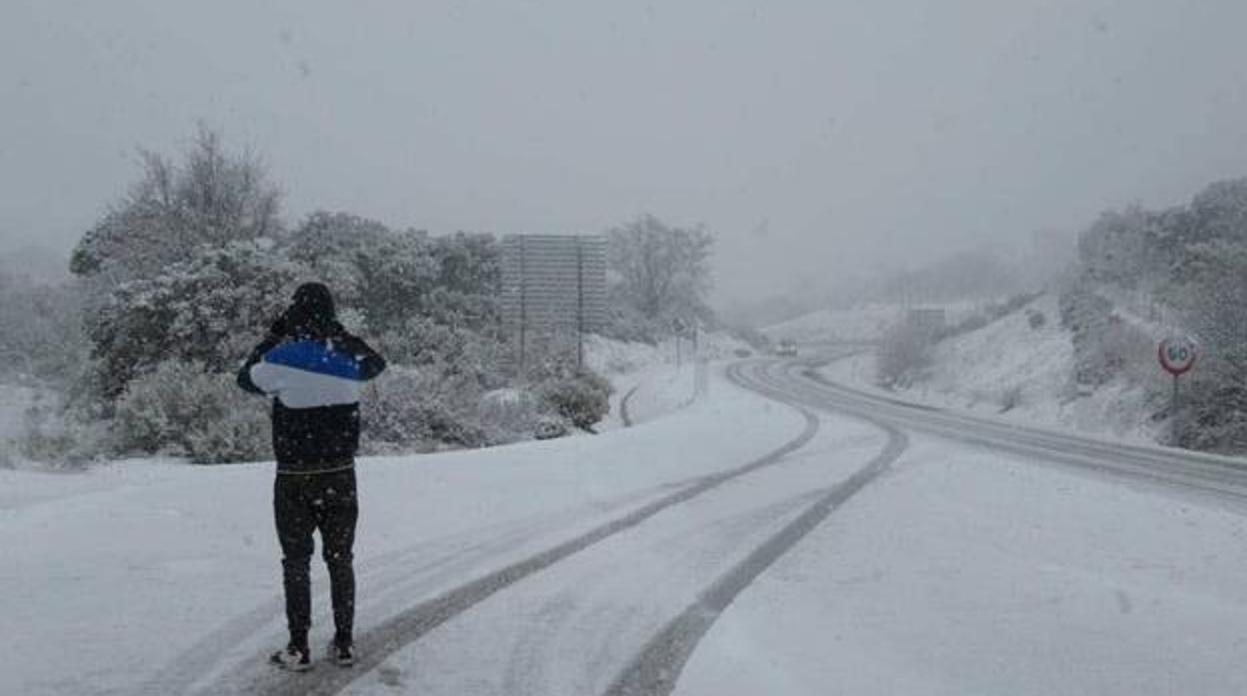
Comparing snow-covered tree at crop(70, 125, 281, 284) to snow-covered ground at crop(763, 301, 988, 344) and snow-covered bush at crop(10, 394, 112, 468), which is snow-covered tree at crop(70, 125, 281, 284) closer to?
snow-covered bush at crop(10, 394, 112, 468)

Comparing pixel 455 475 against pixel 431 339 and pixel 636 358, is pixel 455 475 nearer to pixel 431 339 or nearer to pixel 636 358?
pixel 431 339

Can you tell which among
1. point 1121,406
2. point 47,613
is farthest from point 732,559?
point 1121,406

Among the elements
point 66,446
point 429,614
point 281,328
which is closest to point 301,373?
point 281,328

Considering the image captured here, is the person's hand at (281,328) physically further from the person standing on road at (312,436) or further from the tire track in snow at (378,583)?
the tire track in snow at (378,583)

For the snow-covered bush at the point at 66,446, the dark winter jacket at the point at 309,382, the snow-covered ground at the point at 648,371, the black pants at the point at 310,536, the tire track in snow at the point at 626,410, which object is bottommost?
the tire track in snow at the point at 626,410

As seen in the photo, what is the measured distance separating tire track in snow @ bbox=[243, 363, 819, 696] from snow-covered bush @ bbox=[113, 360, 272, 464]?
6.77 metres

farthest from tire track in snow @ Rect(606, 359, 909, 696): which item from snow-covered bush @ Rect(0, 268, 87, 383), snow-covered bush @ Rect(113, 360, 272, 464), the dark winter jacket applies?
snow-covered bush @ Rect(0, 268, 87, 383)

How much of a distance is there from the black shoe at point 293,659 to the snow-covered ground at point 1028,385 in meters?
20.9

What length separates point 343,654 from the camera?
5309 millimetres

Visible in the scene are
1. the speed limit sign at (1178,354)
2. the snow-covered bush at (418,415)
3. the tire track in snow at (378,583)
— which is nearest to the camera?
the tire track in snow at (378,583)

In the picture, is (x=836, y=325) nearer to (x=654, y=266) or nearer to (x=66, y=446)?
(x=654, y=266)

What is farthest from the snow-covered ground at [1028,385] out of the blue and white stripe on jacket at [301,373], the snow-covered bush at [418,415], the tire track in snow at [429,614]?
the blue and white stripe on jacket at [301,373]

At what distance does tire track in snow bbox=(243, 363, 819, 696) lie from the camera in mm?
4957

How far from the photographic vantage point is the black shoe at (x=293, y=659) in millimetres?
5168
